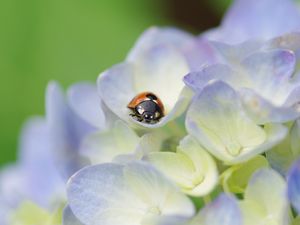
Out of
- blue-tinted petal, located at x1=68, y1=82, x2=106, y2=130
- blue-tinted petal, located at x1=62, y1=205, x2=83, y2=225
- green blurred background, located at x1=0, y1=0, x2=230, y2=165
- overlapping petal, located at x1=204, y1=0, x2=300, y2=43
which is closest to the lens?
blue-tinted petal, located at x1=62, y1=205, x2=83, y2=225

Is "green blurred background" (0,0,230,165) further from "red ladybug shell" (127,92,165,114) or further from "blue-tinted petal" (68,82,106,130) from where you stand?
"red ladybug shell" (127,92,165,114)

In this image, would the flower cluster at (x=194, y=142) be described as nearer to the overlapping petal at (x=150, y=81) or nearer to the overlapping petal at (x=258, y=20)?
the overlapping petal at (x=150, y=81)

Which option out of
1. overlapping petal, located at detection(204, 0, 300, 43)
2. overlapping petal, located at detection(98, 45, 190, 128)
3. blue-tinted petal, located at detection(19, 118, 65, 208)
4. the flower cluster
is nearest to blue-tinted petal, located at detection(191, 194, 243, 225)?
the flower cluster

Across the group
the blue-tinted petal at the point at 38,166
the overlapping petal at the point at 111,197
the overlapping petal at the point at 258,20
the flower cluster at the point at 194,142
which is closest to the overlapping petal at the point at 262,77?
the flower cluster at the point at 194,142

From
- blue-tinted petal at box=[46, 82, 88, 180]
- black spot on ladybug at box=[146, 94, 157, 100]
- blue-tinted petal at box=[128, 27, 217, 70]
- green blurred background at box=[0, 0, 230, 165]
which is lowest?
green blurred background at box=[0, 0, 230, 165]

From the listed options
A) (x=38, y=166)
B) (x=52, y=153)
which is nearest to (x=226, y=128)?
(x=52, y=153)

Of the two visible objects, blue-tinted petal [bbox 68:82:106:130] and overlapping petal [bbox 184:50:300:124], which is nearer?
overlapping petal [bbox 184:50:300:124]

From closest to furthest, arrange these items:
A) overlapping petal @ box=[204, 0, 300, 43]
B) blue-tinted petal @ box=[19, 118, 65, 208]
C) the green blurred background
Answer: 1. overlapping petal @ box=[204, 0, 300, 43]
2. blue-tinted petal @ box=[19, 118, 65, 208]
3. the green blurred background

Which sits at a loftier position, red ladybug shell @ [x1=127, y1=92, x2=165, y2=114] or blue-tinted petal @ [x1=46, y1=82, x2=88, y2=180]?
red ladybug shell @ [x1=127, y1=92, x2=165, y2=114]
